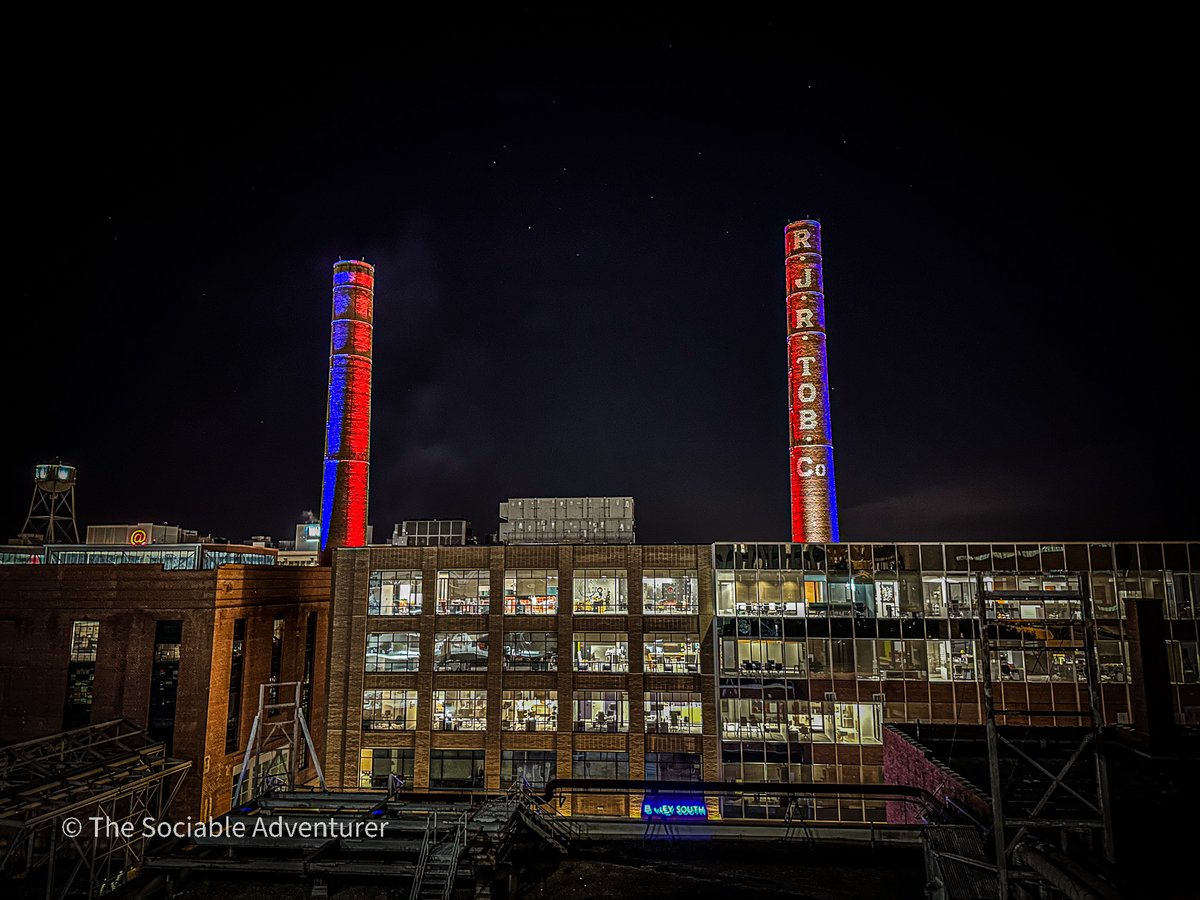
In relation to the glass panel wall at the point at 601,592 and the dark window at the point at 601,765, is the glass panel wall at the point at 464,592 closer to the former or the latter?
the glass panel wall at the point at 601,592

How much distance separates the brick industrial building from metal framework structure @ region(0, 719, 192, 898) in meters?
1.39

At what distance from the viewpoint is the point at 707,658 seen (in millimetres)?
37750

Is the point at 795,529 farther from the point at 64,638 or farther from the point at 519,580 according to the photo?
the point at 64,638

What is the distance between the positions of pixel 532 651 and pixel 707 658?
9.27 m

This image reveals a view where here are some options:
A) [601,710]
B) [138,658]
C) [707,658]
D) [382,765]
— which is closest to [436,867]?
[601,710]

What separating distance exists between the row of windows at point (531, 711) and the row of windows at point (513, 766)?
1.22m

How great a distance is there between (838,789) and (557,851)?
6.46 meters

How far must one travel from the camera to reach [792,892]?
1406 cm

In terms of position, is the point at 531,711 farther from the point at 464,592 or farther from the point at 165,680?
the point at 165,680

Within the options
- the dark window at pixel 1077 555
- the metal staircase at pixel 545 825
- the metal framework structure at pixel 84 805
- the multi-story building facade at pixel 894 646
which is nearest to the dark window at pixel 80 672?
the metal framework structure at pixel 84 805

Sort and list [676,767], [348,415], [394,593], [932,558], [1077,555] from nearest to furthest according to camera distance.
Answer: [676,767] < [1077,555] < [932,558] < [394,593] < [348,415]

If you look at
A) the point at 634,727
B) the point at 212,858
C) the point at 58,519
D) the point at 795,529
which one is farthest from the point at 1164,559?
the point at 58,519

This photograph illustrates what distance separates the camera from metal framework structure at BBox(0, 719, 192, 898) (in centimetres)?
2084

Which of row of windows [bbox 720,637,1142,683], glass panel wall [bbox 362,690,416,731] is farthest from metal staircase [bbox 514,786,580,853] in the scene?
glass panel wall [bbox 362,690,416,731]
